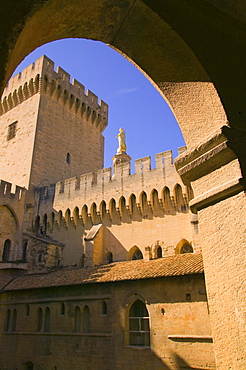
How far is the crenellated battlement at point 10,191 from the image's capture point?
1922 cm

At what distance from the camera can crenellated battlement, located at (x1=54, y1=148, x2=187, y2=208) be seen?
16.1 metres

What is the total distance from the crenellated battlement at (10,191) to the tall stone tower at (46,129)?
91 centimetres

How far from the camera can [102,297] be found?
40.1 ft

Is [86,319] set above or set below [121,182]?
below

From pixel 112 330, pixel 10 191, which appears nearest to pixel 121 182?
pixel 10 191

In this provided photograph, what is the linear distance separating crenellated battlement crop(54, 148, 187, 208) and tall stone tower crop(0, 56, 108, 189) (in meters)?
3.26

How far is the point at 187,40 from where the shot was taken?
11.2 feet

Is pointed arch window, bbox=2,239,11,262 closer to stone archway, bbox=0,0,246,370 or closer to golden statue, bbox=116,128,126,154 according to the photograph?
golden statue, bbox=116,128,126,154

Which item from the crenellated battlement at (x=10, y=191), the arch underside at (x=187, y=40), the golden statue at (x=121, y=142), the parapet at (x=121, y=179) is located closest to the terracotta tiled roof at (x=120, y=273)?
the parapet at (x=121, y=179)

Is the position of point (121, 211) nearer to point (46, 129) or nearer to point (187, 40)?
point (46, 129)

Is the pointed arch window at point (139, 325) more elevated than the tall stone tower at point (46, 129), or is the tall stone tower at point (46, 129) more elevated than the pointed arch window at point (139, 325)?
the tall stone tower at point (46, 129)

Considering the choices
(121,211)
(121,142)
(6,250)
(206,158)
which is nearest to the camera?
(206,158)

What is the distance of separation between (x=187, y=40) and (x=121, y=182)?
14.3m

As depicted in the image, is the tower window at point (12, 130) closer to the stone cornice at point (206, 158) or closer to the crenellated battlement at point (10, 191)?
the crenellated battlement at point (10, 191)
